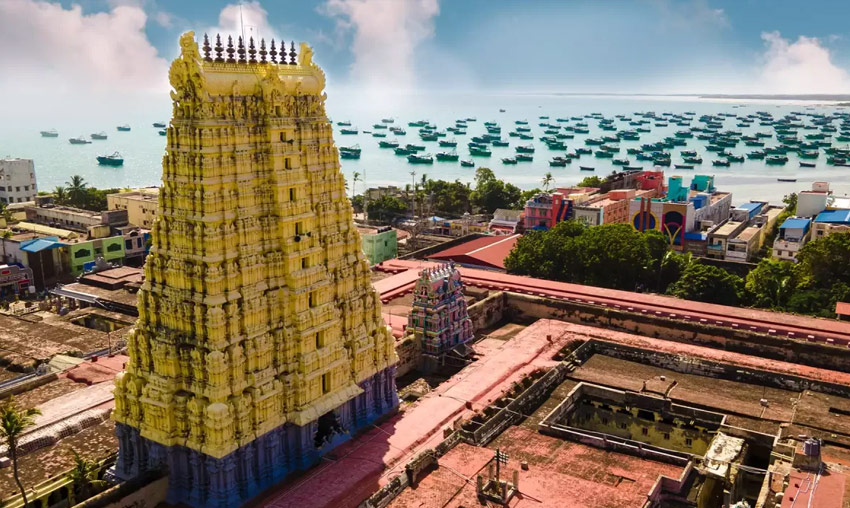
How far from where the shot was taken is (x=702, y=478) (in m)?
22.7

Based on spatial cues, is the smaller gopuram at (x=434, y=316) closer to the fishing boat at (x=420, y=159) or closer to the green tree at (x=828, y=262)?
the green tree at (x=828, y=262)

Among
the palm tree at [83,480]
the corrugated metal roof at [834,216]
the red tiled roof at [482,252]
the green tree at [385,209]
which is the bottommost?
the palm tree at [83,480]

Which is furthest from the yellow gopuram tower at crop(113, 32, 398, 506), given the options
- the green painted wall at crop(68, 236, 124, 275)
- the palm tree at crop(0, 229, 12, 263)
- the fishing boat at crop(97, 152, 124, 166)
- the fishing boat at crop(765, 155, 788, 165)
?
the fishing boat at crop(765, 155, 788, 165)

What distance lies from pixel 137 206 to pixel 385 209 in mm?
23667

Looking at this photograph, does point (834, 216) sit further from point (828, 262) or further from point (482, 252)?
point (482, 252)

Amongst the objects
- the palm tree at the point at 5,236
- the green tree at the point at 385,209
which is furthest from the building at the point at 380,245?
the palm tree at the point at 5,236

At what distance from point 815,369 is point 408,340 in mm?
18189

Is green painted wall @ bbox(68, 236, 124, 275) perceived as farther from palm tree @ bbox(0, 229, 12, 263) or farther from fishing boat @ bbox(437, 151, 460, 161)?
fishing boat @ bbox(437, 151, 460, 161)

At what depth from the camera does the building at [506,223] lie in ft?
215

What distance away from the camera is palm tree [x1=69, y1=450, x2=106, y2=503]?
69.6 ft

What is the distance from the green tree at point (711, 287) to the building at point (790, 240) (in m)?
12.4

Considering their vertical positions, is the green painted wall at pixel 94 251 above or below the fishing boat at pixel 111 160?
below

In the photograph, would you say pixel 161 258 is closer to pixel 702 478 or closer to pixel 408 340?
pixel 408 340

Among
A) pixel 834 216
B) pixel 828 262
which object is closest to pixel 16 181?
pixel 828 262
